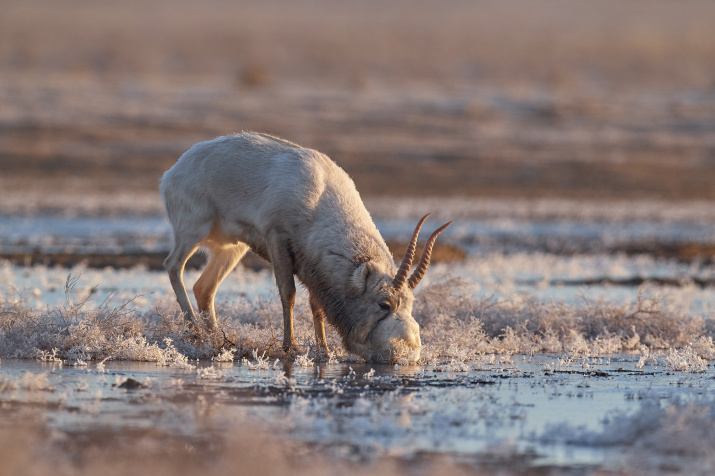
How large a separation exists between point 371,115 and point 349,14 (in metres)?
89.4

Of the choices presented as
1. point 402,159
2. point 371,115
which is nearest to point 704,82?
point 371,115

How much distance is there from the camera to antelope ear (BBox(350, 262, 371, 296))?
27.9 feet

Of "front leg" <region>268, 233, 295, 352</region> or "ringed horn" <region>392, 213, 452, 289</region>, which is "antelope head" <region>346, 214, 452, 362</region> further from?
"front leg" <region>268, 233, 295, 352</region>

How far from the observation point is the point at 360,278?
8500 millimetres

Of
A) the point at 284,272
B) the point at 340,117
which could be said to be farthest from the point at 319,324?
the point at 340,117

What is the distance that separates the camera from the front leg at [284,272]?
9.11 metres

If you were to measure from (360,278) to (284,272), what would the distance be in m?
0.90

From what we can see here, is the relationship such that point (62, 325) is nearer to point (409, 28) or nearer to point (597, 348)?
point (597, 348)

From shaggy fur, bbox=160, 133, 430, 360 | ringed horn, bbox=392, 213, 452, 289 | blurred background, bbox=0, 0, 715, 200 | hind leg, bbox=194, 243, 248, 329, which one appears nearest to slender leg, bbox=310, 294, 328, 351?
shaggy fur, bbox=160, 133, 430, 360

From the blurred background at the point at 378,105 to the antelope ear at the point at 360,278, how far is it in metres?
17.4

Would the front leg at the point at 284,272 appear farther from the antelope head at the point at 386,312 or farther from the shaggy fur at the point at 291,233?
the antelope head at the point at 386,312

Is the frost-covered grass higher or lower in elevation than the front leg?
lower

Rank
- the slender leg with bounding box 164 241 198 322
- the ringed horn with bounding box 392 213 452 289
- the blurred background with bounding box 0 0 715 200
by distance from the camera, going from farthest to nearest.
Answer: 1. the blurred background with bounding box 0 0 715 200
2. the slender leg with bounding box 164 241 198 322
3. the ringed horn with bounding box 392 213 452 289

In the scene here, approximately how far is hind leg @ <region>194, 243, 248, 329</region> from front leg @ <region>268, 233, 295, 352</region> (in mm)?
927
